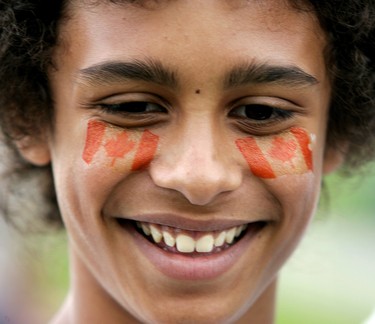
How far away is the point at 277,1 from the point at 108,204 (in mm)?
733

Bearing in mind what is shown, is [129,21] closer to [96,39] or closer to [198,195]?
[96,39]

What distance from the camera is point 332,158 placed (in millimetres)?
2613

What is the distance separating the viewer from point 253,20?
2043 millimetres

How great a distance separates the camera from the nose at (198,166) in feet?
6.52

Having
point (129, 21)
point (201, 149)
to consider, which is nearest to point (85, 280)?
point (201, 149)

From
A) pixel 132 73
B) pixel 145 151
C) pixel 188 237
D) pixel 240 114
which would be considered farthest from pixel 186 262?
pixel 132 73

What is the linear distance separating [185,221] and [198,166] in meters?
0.21

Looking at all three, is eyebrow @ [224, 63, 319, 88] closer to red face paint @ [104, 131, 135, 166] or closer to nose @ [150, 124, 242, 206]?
nose @ [150, 124, 242, 206]

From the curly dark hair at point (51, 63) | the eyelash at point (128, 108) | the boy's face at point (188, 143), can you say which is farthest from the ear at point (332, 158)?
the eyelash at point (128, 108)

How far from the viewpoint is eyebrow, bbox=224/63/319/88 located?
6.68 feet

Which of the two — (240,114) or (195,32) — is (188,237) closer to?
(240,114)

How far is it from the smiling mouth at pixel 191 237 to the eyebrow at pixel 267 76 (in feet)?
1.39

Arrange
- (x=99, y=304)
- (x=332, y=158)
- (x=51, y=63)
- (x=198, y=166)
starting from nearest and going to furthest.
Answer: (x=198, y=166)
(x=51, y=63)
(x=99, y=304)
(x=332, y=158)

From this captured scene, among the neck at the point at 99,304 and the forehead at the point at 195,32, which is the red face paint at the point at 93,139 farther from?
the neck at the point at 99,304
